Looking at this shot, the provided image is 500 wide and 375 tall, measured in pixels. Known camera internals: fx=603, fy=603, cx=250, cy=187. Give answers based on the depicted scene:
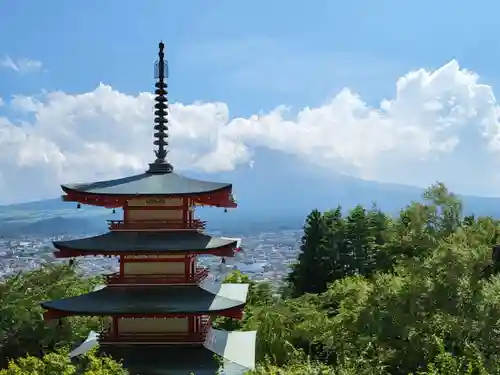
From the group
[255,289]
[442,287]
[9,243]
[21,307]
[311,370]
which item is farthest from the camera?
[9,243]

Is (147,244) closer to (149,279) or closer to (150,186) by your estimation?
(149,279)

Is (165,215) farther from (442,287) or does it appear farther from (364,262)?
(364,262)

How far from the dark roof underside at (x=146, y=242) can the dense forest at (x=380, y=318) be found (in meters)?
2.99

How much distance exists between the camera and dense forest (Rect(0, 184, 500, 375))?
15790mm

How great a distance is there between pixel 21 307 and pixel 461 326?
1672 centimetres

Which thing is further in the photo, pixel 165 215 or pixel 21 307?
pixel 21 307

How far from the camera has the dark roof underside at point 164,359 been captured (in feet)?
52.2

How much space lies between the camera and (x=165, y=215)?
17750 mm

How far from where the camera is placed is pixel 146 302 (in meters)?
16.7

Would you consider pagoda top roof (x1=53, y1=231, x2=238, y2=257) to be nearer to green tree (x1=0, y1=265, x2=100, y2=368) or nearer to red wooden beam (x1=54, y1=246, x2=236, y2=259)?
red wooden beam (x1=54, y1=246, x2=236, y2=259)

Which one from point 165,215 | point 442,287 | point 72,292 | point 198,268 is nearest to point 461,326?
point 442,287

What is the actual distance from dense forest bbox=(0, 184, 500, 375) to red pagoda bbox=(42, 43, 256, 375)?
1.38 m

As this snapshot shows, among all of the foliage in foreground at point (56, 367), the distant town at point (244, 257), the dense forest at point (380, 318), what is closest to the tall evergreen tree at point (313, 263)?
the dense forest at point (380, 318)

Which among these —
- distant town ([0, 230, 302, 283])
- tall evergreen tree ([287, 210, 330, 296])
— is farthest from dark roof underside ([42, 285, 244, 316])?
distant town ([0, 230, 302, 283])
